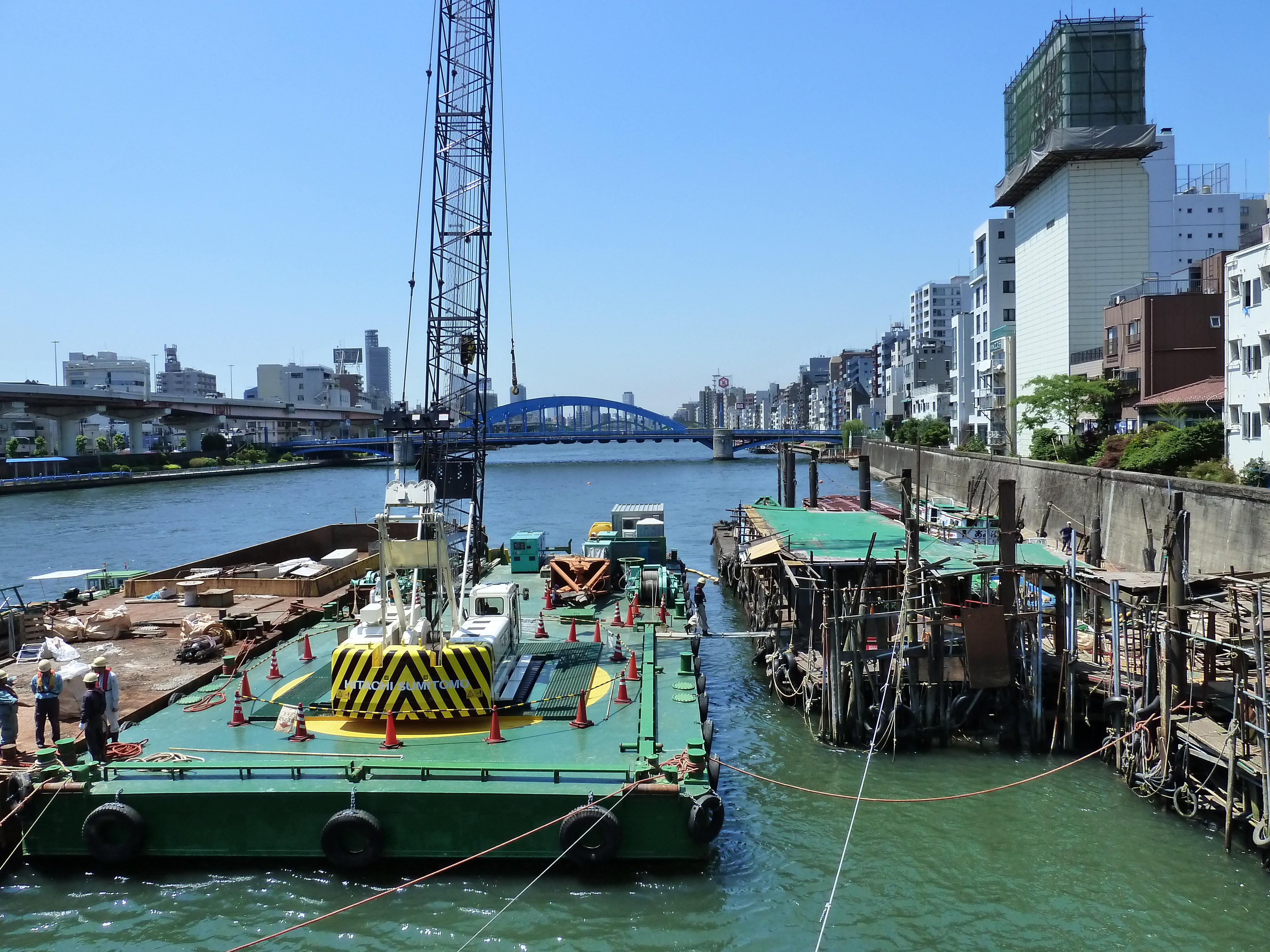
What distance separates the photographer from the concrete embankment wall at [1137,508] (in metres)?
28.8

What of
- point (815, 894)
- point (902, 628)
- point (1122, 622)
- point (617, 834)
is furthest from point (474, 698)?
point (1122, 622)

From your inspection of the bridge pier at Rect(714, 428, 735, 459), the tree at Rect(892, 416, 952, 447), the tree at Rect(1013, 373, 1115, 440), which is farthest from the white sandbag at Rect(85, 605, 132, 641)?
the bridge pier at Rect(714, 428, 735, 459)

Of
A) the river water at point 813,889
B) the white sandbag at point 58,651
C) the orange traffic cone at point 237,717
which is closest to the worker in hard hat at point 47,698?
the river water at point 813,889

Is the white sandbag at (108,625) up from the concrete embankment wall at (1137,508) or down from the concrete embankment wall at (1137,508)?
down

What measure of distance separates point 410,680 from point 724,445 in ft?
436

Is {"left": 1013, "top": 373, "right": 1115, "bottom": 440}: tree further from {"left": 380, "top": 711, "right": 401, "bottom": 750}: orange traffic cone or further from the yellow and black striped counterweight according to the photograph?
{"left": 380, "top": 711, "right": 401, "bottom": 750}: orange traffic cone

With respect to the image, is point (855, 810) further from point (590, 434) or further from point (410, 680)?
point (590, 434)

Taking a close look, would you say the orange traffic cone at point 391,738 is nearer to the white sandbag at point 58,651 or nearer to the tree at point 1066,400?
the white sandbag at point 58,651

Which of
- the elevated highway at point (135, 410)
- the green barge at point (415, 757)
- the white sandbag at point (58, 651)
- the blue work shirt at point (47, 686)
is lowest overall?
the green barge at point (415, 757)

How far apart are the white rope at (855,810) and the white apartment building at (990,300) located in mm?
63667

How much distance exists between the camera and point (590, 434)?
5669 inches

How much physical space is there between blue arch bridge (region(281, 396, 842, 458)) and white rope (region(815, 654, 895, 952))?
101812mm

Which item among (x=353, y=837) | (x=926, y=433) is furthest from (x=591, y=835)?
(x=926, y=433)

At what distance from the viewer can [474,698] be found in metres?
14.5
